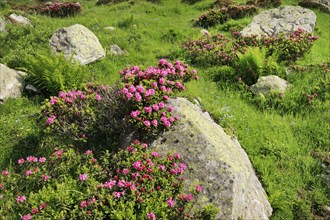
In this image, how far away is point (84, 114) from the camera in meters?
5.87

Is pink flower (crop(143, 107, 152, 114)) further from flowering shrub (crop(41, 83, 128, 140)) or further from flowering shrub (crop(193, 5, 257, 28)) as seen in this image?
flowering shrub (crop(193, 5, 257, 28))

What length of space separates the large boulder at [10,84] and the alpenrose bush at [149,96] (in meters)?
3.54

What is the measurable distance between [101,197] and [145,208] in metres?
0.67

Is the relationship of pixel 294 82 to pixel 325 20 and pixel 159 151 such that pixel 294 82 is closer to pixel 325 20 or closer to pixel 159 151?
pixel 159 151

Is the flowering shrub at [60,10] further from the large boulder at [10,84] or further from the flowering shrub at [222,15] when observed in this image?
the large boulder at [10,84]

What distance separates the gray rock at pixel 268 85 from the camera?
335 inches

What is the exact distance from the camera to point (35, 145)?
6266mm

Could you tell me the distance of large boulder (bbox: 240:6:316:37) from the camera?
12969 mm

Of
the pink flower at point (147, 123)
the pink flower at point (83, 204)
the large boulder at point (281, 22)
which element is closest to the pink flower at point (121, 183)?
the pink flower at point (83, 204)

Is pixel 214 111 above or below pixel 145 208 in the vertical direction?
below

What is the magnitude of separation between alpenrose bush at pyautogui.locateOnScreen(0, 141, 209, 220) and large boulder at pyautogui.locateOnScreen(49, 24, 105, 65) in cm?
557

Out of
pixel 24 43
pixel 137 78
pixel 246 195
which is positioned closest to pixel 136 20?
pixel 24 43

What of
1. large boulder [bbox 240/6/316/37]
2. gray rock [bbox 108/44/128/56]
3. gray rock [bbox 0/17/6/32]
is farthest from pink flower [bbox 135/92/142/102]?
gray rock [bbox 0/17/6/32]

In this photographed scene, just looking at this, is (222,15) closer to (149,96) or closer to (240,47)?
(240,47)
